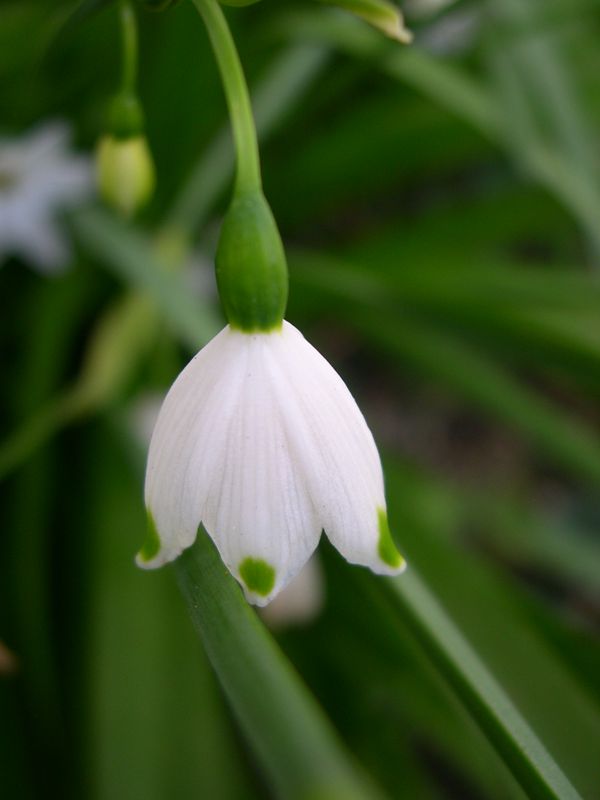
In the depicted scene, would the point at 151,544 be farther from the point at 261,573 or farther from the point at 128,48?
the point at 128,48

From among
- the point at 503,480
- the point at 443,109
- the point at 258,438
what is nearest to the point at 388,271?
the point at 443,109

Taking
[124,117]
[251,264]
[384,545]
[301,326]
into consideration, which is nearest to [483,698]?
[384,545]

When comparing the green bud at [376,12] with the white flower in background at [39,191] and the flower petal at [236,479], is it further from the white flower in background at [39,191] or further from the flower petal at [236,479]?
the white flower in background at [39,191]

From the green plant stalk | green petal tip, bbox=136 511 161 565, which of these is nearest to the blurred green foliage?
the green plant stalk

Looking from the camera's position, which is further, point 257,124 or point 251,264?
point 257,124

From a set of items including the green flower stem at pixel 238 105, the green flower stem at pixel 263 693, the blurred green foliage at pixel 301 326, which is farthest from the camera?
the blurred green foliage at pixel 301 326

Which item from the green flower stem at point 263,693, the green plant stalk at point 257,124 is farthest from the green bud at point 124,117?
the green plant stalk at point 257,124

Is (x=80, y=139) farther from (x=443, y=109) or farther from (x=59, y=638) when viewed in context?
(x=59, y=638)

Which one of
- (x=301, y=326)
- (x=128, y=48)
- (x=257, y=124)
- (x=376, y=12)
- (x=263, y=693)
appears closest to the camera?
(x=263, y=693)
